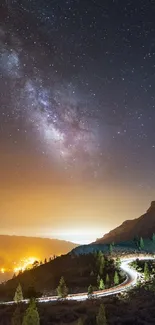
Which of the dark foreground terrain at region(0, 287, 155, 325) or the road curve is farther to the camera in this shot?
the road curve

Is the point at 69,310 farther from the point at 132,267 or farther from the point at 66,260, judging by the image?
the point at 66,260

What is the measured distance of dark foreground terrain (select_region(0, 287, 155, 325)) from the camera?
55094 millimetres

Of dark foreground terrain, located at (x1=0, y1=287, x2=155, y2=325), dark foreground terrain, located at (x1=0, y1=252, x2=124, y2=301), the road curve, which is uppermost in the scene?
dark foreground terrain, located at (x1=0, y1=252, x2=124, y2=301)

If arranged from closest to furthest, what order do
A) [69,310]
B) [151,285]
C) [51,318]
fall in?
[51,318] → [69,310] → [151,285]

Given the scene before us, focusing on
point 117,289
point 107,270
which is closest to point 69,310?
point 117,289

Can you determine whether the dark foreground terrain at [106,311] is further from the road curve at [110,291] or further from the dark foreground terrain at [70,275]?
the dark foreground terrain at [70,275]

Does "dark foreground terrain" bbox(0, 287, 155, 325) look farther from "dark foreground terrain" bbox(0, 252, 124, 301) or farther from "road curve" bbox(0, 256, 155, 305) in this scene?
"dark foreground terrain" bbox(0, 252, 124, 301)

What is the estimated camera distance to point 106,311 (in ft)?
194

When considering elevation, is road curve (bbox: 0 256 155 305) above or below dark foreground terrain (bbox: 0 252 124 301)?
below

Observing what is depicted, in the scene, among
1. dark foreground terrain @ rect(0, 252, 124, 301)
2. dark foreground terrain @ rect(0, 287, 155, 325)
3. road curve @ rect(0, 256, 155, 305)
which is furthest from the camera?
dark foreground terrain @ rect(0, 252, 124, 301)

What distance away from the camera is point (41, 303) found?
6975 centimetres

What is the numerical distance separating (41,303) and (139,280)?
2971cm

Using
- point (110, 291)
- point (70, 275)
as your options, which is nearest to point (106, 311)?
point (110, 291)

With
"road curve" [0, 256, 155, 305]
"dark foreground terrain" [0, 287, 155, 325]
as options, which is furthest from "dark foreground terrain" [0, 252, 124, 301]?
"dark foreground terrain" [0, 287, 155, 325]
